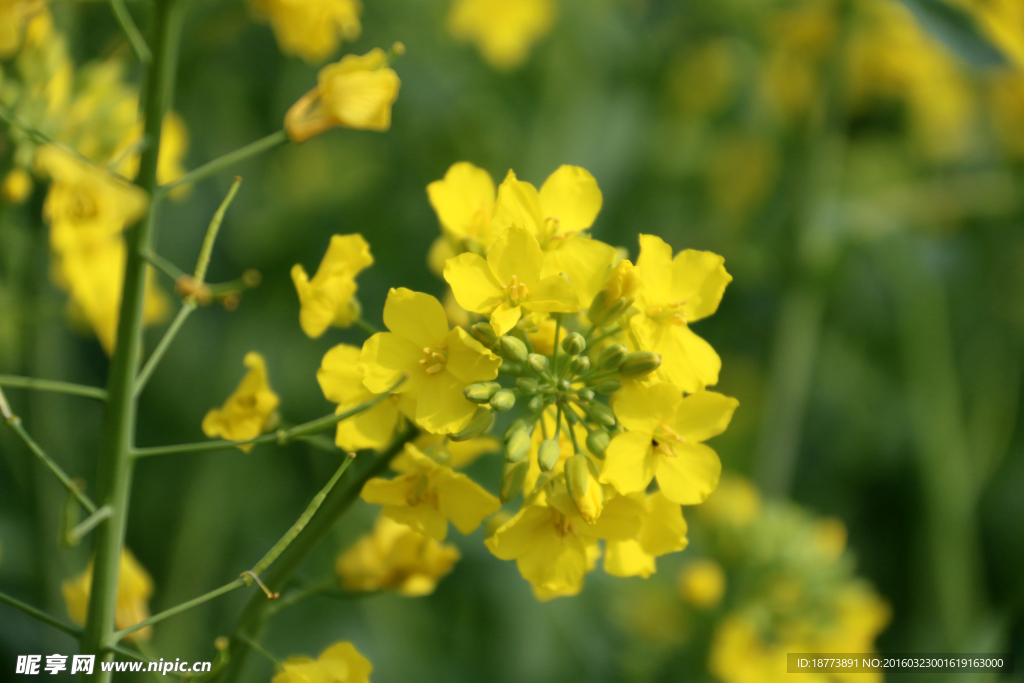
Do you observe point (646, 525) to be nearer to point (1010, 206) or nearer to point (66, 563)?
point (66, 563)

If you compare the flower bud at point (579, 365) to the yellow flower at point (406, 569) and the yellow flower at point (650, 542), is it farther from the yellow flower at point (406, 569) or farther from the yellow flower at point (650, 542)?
the yellow flower at point (406, 569)

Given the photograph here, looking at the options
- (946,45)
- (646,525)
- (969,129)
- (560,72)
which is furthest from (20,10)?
(969,129)

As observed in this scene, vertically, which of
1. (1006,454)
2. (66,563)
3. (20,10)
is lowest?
(1006,454)

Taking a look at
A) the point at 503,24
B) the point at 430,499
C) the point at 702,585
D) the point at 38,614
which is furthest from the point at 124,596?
the point at 503,24

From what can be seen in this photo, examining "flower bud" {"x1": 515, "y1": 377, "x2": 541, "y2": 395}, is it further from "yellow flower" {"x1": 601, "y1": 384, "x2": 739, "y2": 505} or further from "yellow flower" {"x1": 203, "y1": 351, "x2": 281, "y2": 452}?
"yellow flower" {"x1": 203, "y1": 351, "x2": 281, "y2": 452}

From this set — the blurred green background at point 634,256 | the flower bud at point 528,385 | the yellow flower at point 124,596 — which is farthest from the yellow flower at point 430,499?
the blurred green background at point 634,256

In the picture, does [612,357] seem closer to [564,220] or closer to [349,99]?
[564,220]

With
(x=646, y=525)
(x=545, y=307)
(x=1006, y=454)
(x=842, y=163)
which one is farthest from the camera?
(x=842, y=163)
